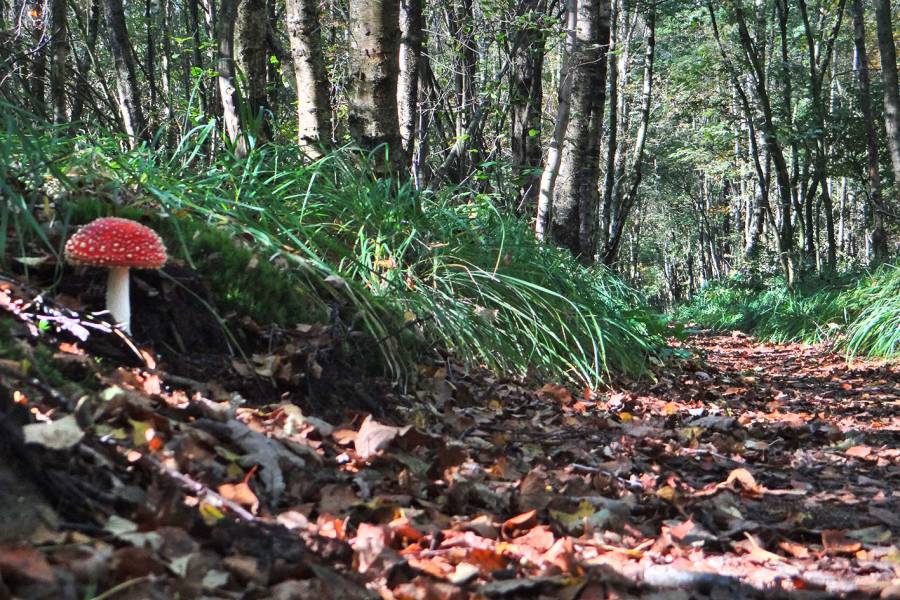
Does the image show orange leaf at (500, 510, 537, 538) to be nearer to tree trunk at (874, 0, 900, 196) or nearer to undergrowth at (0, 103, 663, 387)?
undergrowth at (0, 103, 663, 387)

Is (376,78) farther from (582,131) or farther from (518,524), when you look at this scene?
(582,131)

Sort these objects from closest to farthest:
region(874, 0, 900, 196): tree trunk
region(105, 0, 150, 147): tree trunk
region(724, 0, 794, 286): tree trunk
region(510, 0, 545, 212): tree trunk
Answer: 1. region(874, 0, 900, 196): tree trunk
2. region(105, 0, 150, 147): tree trunk
3. region(510, 0, 545, 212): tree trunk
4. region(724, 0, 794, 286): tree trunk

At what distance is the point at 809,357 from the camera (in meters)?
8.47

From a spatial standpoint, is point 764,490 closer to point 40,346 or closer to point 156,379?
point 156,379

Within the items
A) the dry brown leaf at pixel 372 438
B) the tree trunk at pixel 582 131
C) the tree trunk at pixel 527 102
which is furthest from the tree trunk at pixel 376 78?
the tree trunk at pixel 527 102

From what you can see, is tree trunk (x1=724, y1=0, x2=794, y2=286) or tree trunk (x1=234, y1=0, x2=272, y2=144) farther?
tree trunk (x1=724, y1=0, x2=794, y2=286)

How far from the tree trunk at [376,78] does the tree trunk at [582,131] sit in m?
3.75

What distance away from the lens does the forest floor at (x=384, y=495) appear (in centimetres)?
152

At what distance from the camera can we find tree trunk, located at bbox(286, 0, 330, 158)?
5.52m

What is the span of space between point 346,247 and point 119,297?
194 cm

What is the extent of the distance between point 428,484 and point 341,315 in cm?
133

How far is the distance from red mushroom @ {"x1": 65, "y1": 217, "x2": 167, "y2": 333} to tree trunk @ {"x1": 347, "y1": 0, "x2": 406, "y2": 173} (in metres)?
2.61

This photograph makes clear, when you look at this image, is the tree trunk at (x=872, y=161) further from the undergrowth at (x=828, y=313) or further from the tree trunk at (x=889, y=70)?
the tree trunk at (x=889, y=70)

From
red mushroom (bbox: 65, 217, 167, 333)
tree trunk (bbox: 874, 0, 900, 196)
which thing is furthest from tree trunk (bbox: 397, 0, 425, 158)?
tree trunk (bbox: 874, 0, 900, 196)
